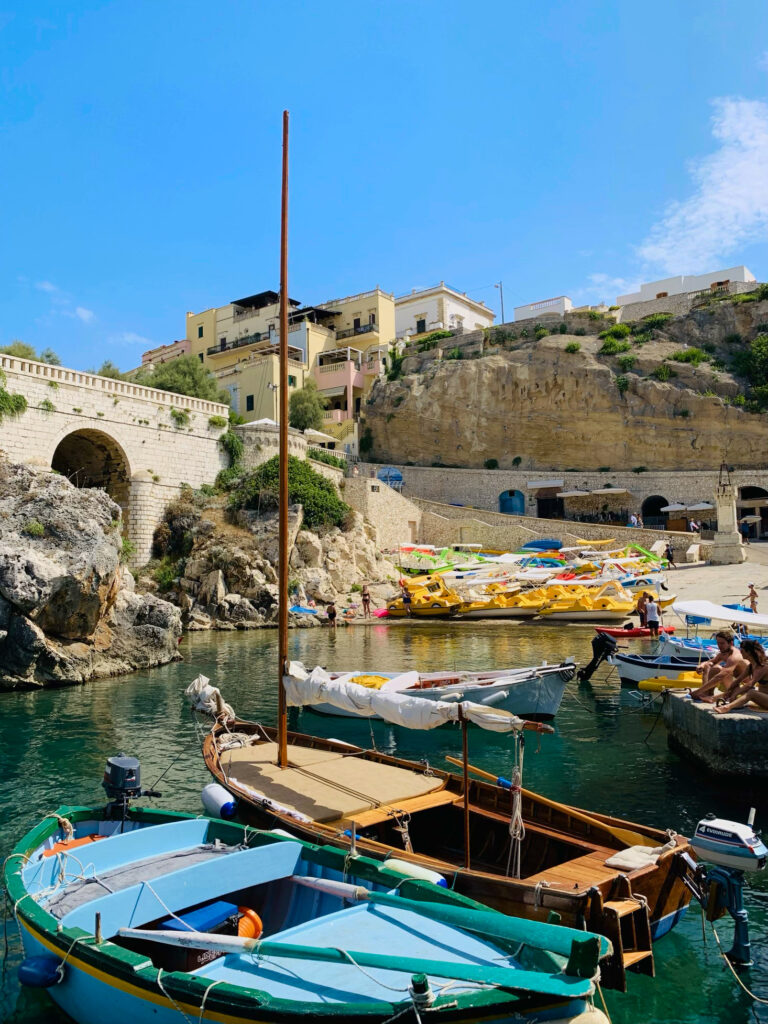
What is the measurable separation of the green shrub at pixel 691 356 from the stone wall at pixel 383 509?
21082 millimetres

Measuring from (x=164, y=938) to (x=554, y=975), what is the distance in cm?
240

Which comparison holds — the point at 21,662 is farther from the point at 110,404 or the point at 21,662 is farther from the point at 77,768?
the point at 110,404

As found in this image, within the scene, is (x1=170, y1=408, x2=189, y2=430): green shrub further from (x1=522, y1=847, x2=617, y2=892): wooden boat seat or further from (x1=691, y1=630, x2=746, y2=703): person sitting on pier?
(x1=522, y1=847, x2=617, y2=892): wooden boat seat

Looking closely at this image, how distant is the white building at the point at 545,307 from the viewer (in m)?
57.4

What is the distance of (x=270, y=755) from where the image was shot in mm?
9406

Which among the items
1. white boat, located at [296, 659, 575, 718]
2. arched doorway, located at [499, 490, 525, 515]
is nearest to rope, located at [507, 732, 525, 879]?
white boat, located at [296, 659, 575, 718]

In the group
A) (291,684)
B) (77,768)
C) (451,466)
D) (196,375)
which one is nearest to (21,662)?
(77,768)

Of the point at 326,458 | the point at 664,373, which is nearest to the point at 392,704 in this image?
the point at 326,458

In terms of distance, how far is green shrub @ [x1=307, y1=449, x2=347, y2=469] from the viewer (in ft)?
127

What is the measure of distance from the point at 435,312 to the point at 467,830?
5574 cm

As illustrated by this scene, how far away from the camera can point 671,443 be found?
152 feet

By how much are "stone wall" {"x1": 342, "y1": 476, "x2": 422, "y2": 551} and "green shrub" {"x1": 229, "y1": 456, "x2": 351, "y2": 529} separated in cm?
188

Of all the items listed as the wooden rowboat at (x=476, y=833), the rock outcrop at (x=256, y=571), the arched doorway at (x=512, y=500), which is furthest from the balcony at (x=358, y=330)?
the wooden rowboat at (x=476, y=833)

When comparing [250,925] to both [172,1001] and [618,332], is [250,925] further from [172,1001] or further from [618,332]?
[618,332]
